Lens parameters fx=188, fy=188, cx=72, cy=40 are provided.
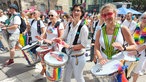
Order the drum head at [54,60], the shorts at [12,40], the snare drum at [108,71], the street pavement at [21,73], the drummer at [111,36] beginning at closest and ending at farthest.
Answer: the snare drum at [108,71] → the drummer at [111,36] → the drum head at [54,60] → the street pavement at [21,73] → the shorts at [12,40]

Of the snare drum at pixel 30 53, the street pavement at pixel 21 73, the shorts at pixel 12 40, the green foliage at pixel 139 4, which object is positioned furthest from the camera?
the green foliage at pixel 139 4

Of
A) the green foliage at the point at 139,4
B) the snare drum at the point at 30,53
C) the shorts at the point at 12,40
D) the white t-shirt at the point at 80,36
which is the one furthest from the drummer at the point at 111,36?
the green foliage at the point at 139,4

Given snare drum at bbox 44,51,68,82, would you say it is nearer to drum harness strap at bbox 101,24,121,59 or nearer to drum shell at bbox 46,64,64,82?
drum shell at bbox 46,64,64,82

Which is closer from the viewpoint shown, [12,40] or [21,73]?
[21,73]

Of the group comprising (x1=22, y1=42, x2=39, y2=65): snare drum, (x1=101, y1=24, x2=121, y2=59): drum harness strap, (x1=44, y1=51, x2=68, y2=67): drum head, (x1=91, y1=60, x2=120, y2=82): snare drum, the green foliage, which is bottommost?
the green foliage

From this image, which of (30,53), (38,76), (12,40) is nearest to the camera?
(30,53)

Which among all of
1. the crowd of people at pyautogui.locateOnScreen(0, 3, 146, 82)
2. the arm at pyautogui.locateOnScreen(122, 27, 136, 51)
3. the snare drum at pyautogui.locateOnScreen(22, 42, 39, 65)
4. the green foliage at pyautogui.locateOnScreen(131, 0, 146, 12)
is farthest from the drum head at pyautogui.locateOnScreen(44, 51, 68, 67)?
the green foliage at pyautogui.locateOnScreen(131, 0, 146, 12)

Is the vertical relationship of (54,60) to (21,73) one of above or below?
above

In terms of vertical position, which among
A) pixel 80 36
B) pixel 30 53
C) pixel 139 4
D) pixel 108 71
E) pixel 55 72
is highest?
pixel 80 36

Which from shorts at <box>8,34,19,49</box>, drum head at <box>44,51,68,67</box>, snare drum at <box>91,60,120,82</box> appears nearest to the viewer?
snare drum at <box>91,60,120,82</box>

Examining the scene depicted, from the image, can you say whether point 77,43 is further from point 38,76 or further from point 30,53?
point 38,76

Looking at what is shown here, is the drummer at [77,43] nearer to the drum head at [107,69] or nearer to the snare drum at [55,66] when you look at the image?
the snare drum at [55,66]

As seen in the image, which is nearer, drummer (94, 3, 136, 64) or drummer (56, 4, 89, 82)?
drummer (94, 3, 136, 64)

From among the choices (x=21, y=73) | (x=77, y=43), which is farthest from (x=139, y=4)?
(x=77, y=43)
